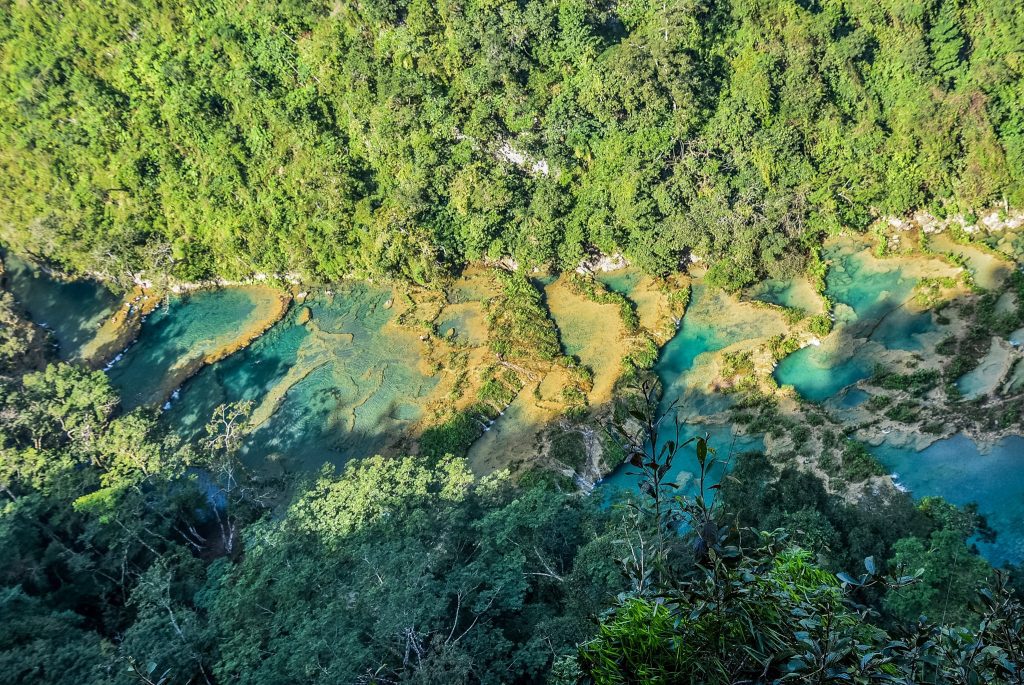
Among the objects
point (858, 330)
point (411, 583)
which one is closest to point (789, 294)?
point (858, 330)

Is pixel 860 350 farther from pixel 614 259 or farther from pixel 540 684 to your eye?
pixel 540 684

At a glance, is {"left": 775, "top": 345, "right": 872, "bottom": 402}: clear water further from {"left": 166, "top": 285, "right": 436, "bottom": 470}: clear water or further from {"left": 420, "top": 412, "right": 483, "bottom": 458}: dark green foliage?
{"left": 166, "top": 285, "right": 436, "bottom": 470}: clear water

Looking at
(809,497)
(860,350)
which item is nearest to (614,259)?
(860,350)

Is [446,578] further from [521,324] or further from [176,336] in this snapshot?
[176,336]

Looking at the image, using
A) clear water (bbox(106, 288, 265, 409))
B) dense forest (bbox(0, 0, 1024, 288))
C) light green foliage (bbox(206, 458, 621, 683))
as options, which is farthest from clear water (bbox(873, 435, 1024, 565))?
clear water (bbox(106, 288, 265, 409))

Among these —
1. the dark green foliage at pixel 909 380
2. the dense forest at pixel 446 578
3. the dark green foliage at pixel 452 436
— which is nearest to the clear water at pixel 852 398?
the dark green foliage at pixel 909 380

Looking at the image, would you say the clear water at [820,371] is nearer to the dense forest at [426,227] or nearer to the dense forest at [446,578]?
the dense forest at [426,227]
